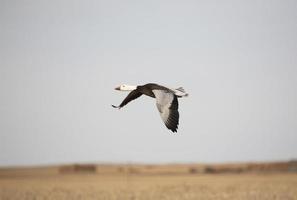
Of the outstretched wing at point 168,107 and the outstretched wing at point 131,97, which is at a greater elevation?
the outstretched wing at point 131,97

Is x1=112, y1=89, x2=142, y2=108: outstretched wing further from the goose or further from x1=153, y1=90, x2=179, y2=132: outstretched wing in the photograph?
x1=153, y1=90, x2=179, y2=132: outstretched wing

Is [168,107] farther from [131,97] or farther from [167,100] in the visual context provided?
[131,97]

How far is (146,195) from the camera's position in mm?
29797

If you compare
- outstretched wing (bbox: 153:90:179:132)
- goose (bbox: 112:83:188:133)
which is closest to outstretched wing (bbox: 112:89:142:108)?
goose (bbox: 112:83:188:133)

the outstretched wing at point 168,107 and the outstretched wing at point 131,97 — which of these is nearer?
the outstretched wing at point 168,107

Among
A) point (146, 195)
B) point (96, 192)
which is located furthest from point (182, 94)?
point (96, 192)

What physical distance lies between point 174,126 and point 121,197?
19.2 m

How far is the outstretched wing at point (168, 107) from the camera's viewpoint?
9914 millimetres

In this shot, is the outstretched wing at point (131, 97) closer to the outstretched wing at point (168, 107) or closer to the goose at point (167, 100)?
the goose at point (167, 100)

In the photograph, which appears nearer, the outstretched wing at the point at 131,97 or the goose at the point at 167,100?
the goose at the point at 167,100

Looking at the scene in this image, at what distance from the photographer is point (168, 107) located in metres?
10.1

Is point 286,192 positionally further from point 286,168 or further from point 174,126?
point 286,168

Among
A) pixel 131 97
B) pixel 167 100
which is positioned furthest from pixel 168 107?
pixel 131 97

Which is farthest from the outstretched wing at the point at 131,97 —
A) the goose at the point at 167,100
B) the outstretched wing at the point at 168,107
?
the outstretched wing at the point at 168,107
